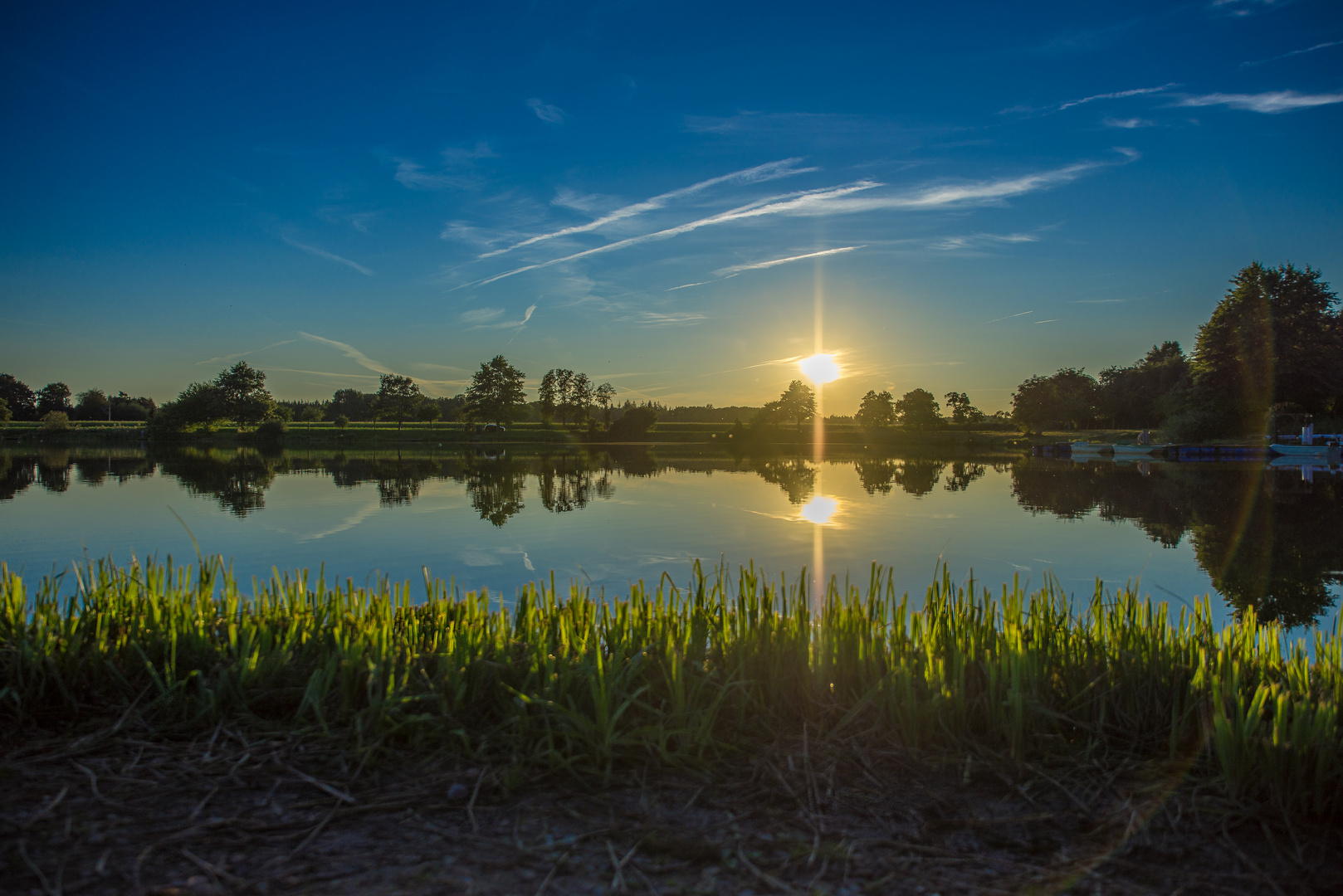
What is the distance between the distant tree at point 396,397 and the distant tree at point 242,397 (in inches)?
523

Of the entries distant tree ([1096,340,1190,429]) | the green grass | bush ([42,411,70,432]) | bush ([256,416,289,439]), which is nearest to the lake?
the green grass

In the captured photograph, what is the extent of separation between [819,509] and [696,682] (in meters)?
11.6

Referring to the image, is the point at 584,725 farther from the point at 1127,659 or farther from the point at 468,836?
the point at 1127,659

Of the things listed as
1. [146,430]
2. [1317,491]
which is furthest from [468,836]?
[146,430]

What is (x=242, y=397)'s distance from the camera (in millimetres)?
72188

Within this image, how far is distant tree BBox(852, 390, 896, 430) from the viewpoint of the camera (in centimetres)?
8762

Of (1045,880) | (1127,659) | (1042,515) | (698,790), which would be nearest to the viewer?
(1045,880)

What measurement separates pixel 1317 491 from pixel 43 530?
1065 inches

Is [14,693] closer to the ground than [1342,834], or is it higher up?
higher up

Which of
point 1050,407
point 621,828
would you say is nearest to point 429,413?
point 1050,407

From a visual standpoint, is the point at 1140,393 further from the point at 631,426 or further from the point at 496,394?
the point at 496,394

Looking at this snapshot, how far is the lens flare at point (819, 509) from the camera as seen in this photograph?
12375 millimetres

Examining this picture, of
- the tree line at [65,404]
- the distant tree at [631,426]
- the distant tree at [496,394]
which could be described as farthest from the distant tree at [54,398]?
the distant tree at [631,426]

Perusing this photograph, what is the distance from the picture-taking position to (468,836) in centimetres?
194
